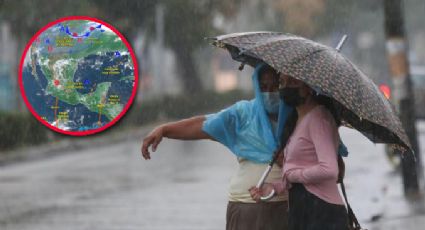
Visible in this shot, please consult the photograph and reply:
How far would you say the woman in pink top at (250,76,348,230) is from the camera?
4879 mm

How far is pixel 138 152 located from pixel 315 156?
1705 centimetres

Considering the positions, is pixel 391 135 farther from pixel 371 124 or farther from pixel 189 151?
pixel 189 151

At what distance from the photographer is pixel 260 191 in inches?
201

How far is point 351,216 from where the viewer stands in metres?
5.23

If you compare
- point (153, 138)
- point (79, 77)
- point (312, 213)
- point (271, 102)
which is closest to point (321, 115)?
point (271, 102)

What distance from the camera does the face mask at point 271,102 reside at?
5195mm

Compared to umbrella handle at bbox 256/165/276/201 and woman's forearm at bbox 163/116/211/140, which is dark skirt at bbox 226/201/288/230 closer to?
umbrella handle at bbox 256/165/276/201

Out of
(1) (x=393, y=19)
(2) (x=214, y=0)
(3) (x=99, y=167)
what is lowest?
(3) (x=99, y=167)

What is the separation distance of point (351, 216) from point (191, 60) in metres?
32.9

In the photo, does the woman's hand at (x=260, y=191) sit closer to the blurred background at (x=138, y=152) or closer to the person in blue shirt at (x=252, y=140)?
the person in blue shirt at (x=252, y=140)

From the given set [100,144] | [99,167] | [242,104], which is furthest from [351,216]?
[100,144]

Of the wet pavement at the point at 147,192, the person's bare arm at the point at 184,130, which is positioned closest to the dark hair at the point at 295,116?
the person's bare arm at the point at 184,130

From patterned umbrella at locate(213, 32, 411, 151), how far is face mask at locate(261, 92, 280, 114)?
0.21 m

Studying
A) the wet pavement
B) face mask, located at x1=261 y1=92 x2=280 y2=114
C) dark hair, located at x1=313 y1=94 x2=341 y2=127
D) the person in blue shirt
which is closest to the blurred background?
the wet pavement
